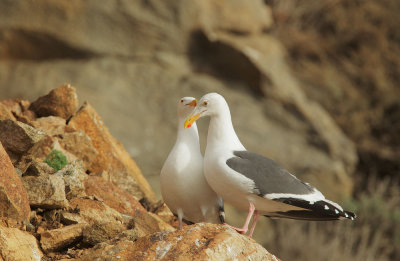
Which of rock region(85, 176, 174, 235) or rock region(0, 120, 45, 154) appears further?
rock region(85, 176, 174, 235)

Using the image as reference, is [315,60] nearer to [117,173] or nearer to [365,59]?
[365,59]

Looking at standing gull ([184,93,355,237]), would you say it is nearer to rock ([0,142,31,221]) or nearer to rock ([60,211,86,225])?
rock ([60,211,86,225])

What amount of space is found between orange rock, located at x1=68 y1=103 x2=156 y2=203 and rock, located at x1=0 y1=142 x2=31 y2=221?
1.56 metres

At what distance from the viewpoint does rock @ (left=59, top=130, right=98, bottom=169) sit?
475 centimetres

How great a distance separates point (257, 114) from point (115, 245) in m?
7.24

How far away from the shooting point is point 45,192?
146 inches

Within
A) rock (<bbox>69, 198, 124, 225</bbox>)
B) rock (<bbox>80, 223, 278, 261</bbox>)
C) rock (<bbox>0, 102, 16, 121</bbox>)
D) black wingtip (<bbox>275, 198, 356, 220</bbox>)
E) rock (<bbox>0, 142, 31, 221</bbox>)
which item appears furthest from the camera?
rock (<bbox>0, 102, 16, 121</bbox>)

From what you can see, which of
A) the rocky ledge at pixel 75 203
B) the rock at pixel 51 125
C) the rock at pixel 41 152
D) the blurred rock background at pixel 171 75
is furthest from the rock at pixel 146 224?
the blurred rock background at pixel 171 75

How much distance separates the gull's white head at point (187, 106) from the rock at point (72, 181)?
924 mm

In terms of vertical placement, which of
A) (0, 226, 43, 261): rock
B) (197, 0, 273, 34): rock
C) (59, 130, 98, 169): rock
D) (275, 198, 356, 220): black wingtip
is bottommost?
(0, 226, 43, 261): rock

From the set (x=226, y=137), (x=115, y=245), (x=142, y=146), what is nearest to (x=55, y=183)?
(x=115, y=245)

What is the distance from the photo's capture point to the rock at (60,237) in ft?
11.2

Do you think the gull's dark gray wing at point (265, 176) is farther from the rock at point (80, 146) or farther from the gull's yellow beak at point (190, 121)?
the rock at point (80, 146)

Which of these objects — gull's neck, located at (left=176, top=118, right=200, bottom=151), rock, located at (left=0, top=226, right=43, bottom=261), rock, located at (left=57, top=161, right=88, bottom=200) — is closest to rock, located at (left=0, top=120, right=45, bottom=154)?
rock, located at (left=57, top=161, right=88, bottom=200)
